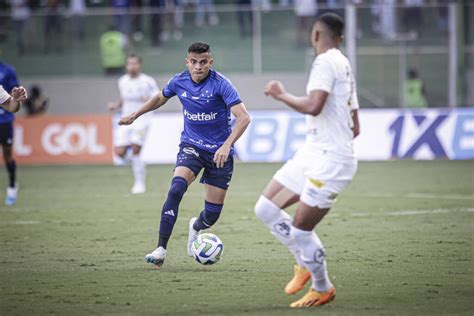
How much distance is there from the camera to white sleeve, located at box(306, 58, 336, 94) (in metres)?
8.00

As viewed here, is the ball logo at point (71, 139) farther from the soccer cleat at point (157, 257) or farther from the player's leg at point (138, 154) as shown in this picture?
the soccer cleat at point (157, 257)

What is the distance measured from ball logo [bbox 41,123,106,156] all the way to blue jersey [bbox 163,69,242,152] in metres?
14.4

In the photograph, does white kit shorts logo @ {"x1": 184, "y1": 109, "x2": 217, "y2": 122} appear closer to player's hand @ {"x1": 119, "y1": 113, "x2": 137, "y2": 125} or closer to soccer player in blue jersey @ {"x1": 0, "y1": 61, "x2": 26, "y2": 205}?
player's hand @ {"x1": 119, "y1": 113, "x2": 137, "y2": 125}

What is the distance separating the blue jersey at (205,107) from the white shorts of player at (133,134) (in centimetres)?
832

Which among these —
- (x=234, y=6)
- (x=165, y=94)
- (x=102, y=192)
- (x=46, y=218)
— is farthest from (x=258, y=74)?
(x=165, y=94)

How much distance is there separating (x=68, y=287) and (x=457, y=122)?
53.4 ft

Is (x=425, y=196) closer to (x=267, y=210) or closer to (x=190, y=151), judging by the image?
(x=190, y=151)

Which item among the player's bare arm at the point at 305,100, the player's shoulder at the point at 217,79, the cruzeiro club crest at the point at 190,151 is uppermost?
the player's bare arm at the point at 305,100

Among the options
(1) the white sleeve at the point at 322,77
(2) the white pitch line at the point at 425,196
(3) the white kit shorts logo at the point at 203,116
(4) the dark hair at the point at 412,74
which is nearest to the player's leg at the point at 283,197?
(1) the white sleeve at the point at 322,77

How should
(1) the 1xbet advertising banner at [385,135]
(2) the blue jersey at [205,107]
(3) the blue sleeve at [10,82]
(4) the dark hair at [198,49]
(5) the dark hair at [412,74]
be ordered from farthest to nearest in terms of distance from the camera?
(5) the dark hair at [412,74] → (1) the 1xbet advertising banner at [385,135] → (3) the blue sleeve at [10,82] → (2) the blue jersey at [205,107] → (4) the dark hair at [198,49]

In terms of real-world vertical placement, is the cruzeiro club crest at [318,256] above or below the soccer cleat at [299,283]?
above

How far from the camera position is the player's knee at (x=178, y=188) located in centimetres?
1047

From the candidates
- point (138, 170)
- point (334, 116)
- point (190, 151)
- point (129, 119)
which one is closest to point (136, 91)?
point (138, 170)

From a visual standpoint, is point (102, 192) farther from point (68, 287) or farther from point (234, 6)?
point (234, 6)
